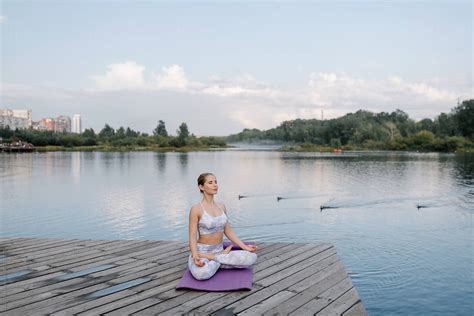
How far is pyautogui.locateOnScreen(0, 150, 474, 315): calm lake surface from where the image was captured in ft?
29.7

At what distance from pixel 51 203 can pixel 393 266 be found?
56.4ft

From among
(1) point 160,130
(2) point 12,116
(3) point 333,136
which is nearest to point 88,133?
(1) point 160,130

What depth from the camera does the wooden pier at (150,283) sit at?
4609mm

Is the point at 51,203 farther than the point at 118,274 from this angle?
Yes

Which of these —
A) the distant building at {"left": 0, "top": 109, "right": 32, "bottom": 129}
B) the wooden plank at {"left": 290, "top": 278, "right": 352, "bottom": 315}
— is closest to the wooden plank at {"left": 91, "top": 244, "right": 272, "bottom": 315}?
the wooden plank at {"left": 290, "top": 278, "right": 352, "bottom": 315}

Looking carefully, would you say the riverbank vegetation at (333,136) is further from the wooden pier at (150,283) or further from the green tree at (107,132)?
the wooden pier at (150,283)

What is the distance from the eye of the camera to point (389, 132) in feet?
439

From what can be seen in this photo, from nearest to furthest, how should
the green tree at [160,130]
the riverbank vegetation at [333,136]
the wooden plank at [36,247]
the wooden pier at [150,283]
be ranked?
the wooden pier at [150,283] → the wooden plank at [36,247] → the riverbank vegetation at [333,136] → the green tree at [160,130]

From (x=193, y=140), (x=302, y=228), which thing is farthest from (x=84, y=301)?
(x=193, y=140)

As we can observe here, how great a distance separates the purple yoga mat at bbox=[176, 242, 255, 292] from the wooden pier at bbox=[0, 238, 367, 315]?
0.08m

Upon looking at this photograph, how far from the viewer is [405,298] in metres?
8.16

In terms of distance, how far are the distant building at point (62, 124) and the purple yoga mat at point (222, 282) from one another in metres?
106

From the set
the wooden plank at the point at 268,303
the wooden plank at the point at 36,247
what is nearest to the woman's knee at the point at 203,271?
the wooden plank at the point at 268,303

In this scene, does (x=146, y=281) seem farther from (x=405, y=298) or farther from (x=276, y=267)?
(x=405, y=298)
